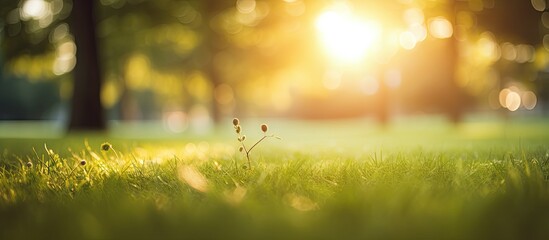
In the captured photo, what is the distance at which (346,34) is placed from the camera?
18859mm

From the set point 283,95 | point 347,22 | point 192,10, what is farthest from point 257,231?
point 283,95

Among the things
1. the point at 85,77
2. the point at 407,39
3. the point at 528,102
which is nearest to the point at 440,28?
the point at 407,39

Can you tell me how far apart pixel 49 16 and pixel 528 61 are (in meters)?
17.7

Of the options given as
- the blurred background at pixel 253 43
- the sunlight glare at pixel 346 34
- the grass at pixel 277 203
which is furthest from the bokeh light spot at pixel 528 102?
the grass at pixel 277 203

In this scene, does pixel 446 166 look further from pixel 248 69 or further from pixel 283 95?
pixel 283 95

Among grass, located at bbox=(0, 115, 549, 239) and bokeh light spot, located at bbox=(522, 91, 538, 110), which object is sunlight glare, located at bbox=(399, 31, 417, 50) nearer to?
grass, located at bbox=(0, 115, 549, 239)

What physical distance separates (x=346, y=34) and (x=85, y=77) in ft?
28.8

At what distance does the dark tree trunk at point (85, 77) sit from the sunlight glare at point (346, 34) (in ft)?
23.9

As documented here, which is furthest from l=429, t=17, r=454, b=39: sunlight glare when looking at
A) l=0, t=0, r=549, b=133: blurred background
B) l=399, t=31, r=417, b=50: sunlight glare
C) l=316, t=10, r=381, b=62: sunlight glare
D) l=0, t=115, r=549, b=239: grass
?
l=0, t=115, r=549, b=239: grass

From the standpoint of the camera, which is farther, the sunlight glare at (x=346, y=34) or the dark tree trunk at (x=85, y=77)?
the sunlight glare at (x=346, y=34)

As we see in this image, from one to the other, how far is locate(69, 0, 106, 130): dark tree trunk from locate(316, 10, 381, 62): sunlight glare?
7285mm

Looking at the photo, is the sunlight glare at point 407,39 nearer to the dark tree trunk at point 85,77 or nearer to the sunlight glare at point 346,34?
the sunlight glare at point 346,34

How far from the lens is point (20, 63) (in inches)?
691

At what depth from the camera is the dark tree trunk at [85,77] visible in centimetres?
1523
